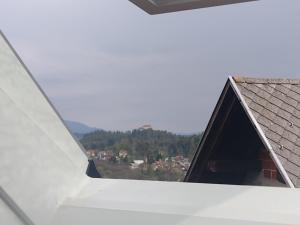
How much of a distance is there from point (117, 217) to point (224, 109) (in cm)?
235

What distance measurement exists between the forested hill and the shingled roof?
0.62 m

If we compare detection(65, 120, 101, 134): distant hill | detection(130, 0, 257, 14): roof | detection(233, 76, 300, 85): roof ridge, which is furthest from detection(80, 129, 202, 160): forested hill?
detection(130, 0, 257, 14): roof

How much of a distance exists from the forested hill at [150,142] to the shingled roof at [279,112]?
0.62 metres

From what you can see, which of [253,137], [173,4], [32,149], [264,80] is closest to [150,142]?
[253,137]

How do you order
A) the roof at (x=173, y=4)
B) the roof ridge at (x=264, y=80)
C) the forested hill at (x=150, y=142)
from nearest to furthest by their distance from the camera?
the roof at (x=173, y=4) → the roof ridge at (x=264, y=80) → the forested hill at (x=150, y=142)

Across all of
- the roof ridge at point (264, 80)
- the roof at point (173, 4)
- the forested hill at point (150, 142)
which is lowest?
the forested hill at point (150, 142)

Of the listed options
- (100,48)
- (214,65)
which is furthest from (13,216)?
(100,48)

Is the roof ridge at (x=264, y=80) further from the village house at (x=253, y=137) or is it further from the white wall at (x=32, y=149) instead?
the white wall at (x=32, y=149)

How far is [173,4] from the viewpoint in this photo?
0.71m

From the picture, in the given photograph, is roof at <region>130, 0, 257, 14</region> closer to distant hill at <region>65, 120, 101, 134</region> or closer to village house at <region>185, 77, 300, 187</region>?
distant hill at <region>65, 120, 101, 134</region>

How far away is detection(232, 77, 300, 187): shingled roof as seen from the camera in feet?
7.13

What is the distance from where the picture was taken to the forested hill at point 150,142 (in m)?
3.03

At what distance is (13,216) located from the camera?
50cm

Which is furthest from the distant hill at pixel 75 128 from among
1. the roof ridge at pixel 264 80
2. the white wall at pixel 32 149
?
the roof ridge at pixel 264 80
